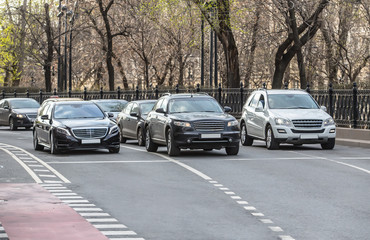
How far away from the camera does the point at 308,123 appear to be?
25.2m

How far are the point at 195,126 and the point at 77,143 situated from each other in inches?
134

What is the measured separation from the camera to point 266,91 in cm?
2698

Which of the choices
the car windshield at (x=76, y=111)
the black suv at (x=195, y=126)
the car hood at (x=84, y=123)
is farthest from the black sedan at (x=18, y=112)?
the black suv at (x=195, y=126)

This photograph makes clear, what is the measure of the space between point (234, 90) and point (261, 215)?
2905 centimetres

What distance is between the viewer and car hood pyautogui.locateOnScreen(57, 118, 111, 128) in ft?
79.1

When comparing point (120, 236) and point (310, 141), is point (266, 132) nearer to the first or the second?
point (310, 141)

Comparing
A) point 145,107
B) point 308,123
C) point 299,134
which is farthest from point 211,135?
point 145,107

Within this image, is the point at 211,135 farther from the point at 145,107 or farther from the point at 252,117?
the point at 145,107

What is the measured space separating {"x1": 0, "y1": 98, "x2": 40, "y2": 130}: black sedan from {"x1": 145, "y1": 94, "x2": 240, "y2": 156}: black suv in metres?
21.5

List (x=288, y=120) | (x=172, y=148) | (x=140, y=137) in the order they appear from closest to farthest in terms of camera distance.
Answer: (x=172, y=148)
(x=288, y=120)
(x=140, y=137)

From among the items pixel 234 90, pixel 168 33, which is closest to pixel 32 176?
pixel 234 90

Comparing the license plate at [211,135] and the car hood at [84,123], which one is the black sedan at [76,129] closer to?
the car hood at [84,123]

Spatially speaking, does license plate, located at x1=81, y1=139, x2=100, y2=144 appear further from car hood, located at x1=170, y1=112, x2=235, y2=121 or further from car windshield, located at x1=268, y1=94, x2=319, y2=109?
→ car windshield, located at x1=268, y1=94, x2=319, y2=109

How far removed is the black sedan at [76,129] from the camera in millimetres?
23906
